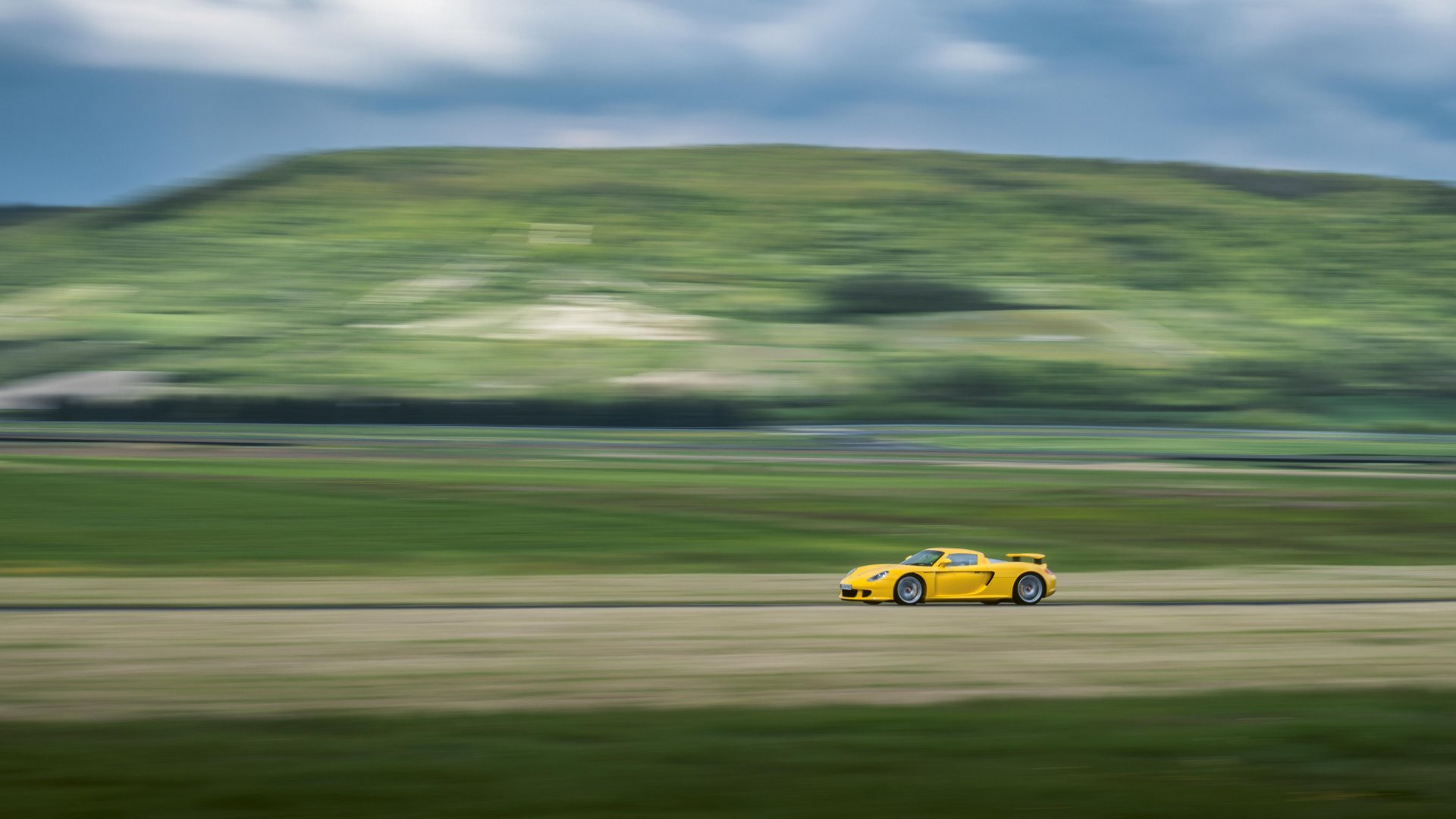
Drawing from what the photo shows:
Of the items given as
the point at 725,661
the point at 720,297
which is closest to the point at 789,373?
the point at 720,297

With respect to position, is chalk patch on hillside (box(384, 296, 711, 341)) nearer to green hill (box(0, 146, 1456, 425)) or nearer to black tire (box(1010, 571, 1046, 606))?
green hill (box(0, 146, 1456, 425))

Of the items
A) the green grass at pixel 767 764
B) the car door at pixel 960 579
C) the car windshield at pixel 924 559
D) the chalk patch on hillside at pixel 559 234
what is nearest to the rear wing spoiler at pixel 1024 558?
the car door at pixel 960 579

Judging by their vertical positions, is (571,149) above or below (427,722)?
above

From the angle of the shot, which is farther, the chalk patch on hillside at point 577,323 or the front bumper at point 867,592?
the chalk patch on hillside at point 577,323

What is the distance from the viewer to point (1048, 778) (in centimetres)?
752

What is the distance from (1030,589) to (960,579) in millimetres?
815

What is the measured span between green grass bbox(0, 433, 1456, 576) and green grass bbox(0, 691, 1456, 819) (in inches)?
426

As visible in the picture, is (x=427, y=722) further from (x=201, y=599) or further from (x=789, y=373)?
(x=789, y=373)

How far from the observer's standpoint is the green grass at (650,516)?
21.4m

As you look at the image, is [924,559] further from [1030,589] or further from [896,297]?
[896,297]

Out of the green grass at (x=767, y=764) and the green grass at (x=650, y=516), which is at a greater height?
the green grass at (x=767, y=764)

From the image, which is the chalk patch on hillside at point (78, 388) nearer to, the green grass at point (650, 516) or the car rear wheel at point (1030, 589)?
the green grass at point (650, 516)

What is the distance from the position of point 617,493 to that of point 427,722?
24496mm

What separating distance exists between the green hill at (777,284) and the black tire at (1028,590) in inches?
2650
